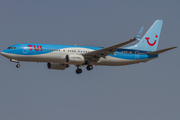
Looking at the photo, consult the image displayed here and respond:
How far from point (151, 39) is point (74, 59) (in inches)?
658

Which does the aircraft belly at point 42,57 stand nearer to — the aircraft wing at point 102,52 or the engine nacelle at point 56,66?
the aircraft wing at point 102,52

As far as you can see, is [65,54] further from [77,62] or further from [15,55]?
[15,55]

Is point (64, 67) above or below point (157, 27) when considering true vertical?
below

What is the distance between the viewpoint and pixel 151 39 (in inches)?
2447

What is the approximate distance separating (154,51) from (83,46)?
12133 mm

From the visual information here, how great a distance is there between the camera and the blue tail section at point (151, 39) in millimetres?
60594

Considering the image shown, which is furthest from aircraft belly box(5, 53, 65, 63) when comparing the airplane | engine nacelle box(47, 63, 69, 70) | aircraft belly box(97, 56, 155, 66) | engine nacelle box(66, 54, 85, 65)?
aircraft belly box(97, 56, 155, 66)

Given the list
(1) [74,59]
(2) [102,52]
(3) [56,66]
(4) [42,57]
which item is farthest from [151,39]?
(4) [42,57]

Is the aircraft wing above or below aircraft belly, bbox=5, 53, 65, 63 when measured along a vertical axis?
above

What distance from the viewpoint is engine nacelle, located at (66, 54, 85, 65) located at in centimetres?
5291

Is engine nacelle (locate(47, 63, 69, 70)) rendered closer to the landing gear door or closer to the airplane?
the airplane

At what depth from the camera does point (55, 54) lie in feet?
175

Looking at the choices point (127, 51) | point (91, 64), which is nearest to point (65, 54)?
point (91, 64)

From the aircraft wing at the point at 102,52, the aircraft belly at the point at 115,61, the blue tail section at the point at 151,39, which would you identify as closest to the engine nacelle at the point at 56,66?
the aircraft wing at the point at 102,52
